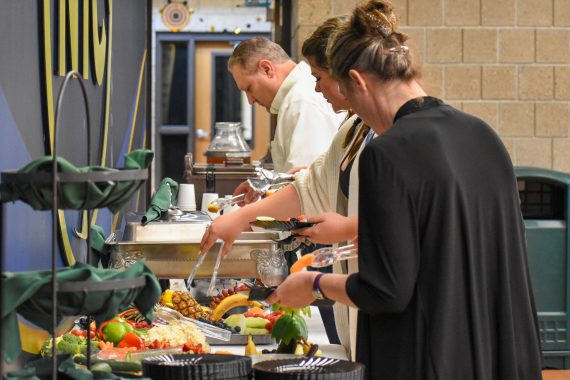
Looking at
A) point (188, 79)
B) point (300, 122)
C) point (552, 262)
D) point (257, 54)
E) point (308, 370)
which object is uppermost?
point (188, 79)

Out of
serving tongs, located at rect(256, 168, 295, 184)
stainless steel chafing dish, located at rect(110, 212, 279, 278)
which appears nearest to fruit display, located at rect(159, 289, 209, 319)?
stainless steel chafing dish, located at rect(110, 212, 279, 278)

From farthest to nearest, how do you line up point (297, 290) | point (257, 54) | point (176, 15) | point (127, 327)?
point (176, 15) < point (257, 54) < point (127, 327) < point (297, 290)

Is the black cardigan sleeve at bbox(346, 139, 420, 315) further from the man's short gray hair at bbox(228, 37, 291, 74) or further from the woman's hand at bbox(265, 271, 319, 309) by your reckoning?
the man's short gray hair at bbox(228, 37, 291, 74)

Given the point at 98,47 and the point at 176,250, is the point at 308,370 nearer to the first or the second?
the point at 176,250

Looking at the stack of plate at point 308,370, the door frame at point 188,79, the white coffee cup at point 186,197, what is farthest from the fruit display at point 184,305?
the door frame at point 188,79

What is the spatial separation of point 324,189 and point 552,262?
9.66ft

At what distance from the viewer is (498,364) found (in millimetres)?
1959

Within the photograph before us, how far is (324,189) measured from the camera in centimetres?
306

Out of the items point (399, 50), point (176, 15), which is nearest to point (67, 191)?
point (399, 50)

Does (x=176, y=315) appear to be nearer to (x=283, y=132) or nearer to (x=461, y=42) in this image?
(x=283, y=132)

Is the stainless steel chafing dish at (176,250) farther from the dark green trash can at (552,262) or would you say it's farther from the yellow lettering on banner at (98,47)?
the dark green trash can at (552,262)

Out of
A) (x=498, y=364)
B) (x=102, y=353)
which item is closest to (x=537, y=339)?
(x=498, y=364)

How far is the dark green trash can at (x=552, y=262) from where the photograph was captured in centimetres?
562

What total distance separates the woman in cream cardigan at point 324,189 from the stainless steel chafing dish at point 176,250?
5.2 inches
